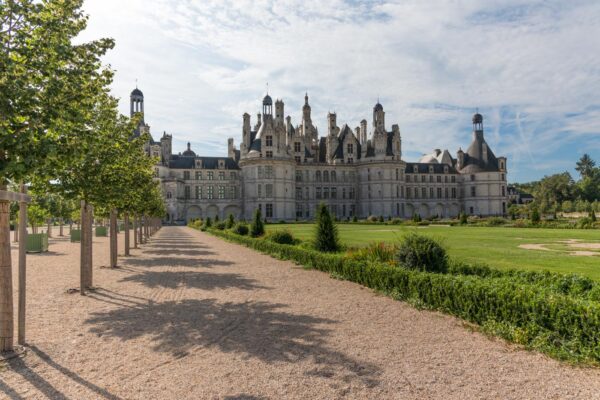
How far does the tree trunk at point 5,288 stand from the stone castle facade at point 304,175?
60.2m

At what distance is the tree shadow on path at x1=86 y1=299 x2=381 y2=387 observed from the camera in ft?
19.4

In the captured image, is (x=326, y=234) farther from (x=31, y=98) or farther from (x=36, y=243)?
(x=36, y=243)

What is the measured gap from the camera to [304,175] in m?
76.1

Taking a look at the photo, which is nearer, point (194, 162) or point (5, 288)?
point (5, 288)

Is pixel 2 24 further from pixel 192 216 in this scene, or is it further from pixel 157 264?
pixel 192 216

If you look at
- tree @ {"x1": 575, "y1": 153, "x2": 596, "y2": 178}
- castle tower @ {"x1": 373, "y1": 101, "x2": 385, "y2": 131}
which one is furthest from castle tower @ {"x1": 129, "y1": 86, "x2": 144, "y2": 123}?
tree @ {"x1": 575, "y1": 153, "x2": 596, "y2": 178}

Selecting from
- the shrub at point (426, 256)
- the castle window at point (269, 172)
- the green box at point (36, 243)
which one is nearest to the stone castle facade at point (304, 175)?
the castle window at point (269, 172)

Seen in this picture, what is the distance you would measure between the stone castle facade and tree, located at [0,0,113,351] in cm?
5984

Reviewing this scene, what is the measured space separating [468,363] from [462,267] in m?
4.80

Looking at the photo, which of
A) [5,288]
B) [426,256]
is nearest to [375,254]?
[426,256]

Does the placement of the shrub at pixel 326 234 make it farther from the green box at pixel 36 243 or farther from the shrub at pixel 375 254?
the green box at pixel 36 243

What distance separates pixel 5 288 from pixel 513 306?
334 inches

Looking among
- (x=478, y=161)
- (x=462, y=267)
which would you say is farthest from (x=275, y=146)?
(x=462, y=267)

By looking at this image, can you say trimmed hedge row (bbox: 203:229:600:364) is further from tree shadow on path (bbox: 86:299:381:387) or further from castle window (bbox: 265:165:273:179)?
castle window (bbox: 265:165:273:179)
